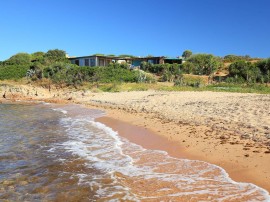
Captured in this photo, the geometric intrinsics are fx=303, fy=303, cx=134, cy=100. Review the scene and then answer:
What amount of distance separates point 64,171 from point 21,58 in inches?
2453

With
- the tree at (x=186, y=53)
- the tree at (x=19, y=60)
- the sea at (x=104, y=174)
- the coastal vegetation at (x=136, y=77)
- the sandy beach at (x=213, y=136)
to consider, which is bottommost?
the sea at (x=104, y=174)

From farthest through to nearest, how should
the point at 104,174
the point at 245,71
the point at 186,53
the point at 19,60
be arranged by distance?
1. the point at 186,53
2. the point at 19,60
3. the point at 245,71
4. the point at 104,174

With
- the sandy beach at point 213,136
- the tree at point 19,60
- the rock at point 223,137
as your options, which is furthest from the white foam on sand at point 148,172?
the tree at point 19,60

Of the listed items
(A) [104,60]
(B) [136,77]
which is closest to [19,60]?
(A) [104,60]

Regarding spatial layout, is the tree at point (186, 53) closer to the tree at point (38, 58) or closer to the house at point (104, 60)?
the house at point (104, 60)

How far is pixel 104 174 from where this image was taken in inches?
279

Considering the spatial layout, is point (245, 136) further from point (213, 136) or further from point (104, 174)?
point (104, 174)

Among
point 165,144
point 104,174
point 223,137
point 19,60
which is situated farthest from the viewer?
point 19,60

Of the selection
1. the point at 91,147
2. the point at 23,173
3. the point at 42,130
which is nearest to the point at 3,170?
the point at 23,173

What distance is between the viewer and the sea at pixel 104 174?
18.5 ft

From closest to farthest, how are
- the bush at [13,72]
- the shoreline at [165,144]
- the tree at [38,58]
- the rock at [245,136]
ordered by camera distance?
1. the shoreline at [165,144]
2. the rock at [245,136]
3. the bush at [13,72]
4. the tree at [38,58]

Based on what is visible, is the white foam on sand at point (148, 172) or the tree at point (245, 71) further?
the tree at point (245, 71)

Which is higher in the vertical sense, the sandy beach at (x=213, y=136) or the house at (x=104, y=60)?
the house at (x=104, y=60)

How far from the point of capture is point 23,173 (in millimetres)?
7270
